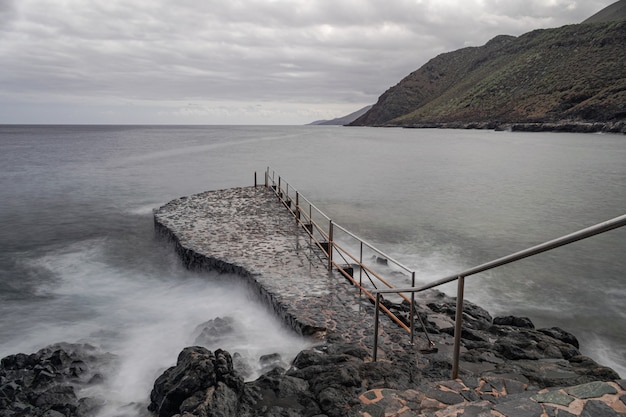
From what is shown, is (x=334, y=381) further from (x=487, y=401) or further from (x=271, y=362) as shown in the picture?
(x=271, y=362)

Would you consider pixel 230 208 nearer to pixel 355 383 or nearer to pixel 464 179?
pixel 355 383

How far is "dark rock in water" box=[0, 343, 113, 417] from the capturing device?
253 inches


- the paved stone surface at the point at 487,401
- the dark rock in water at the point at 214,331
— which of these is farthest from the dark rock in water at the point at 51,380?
the paved stone surface at the point at 487,401

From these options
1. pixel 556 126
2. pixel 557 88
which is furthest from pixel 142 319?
pixel 557 88

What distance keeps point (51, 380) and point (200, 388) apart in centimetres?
341

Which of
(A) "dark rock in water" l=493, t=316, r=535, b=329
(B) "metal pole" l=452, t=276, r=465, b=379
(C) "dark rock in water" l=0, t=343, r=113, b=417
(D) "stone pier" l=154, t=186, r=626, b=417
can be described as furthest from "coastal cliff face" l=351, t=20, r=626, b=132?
(C) "dark rock in water" l=0, t=343, r=113, b=417

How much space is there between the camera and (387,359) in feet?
21.2

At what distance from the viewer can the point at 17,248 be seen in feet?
57.3

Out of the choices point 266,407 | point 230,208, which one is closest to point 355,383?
point 266,407

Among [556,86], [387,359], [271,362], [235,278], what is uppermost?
[556,86]

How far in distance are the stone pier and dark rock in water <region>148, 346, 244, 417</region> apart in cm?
10

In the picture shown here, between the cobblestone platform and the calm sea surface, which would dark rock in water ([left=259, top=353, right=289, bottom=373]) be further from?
the cobblestone platform

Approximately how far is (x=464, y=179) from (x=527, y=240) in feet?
72.9

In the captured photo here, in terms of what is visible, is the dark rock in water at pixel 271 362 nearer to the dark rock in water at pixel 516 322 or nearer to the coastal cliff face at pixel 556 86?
the dark rock in water at pixel 516 322
